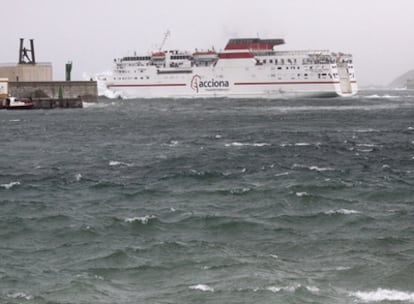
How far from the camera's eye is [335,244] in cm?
1625

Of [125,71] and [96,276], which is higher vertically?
[125,71]

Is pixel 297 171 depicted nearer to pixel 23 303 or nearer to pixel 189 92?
pixel 23 303

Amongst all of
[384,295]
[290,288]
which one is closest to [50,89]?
[290,288]

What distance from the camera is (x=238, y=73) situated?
323 feet

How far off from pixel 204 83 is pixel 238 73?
17.0 feet

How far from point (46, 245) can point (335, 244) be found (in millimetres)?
6654

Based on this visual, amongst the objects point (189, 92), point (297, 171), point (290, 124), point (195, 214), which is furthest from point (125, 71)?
point (195, 214)

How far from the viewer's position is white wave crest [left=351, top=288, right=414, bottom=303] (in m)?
12.7

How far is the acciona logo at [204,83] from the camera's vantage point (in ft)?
327

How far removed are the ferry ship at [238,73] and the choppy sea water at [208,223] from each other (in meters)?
60.5

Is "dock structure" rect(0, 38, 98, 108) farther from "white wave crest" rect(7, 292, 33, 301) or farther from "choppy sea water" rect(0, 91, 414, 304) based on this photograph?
"white wave crest" rect(7, 292, 33, 301)

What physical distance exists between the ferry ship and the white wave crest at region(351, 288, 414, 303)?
84.5m

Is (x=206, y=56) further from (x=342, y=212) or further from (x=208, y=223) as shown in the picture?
(x=208, y=223)

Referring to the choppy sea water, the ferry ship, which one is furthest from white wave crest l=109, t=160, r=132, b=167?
the ferry ship
